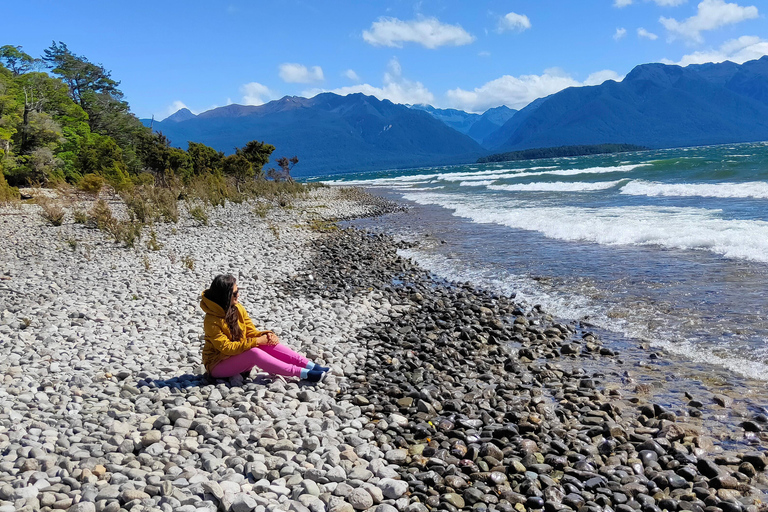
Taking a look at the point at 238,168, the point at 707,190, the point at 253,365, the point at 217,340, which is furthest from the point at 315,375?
the point at 238,168

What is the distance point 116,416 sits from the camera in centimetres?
406

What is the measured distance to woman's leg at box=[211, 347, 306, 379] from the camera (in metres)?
4.84

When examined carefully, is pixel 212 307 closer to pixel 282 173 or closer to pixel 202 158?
pixel 202 158

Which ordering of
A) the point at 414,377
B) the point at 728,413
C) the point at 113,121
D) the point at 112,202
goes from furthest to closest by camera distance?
the point at 113,121 < the point at 112,202 < the point at 414,377 < the point at 728,413

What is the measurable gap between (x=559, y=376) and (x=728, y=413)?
1524mm

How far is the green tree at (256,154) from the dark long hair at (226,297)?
104ft

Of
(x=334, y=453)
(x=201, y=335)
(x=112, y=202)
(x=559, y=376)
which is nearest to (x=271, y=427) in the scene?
(x=334, y=453)

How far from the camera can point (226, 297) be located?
190 inches

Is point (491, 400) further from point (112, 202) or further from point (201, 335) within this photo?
point (112, 202)

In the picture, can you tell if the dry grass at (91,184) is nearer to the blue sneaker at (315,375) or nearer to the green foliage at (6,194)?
the green foliage at (6,194)

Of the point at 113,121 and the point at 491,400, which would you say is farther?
the point at 113,121

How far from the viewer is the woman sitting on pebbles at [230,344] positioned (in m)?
4.81

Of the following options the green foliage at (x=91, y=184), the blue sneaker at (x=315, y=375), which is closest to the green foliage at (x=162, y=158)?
the green foliage at (x=91, y=184)

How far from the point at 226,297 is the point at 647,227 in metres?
13.7
